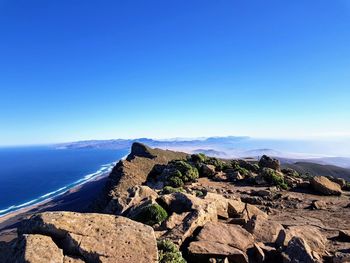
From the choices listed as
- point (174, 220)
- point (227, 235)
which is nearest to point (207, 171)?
point (174, 220)

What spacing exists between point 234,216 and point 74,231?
11.4m

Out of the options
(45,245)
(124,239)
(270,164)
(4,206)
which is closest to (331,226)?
(124,239)

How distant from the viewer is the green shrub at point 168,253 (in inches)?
420

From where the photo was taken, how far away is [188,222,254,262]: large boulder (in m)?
11.9

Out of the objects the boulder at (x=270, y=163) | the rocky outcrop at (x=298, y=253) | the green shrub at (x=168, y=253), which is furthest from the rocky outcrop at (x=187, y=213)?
the boulder at (x=270, y=163)

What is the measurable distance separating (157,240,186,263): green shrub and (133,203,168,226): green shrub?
3.67 metres

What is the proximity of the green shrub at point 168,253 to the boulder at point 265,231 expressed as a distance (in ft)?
15.3

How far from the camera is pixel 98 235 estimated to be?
1017cm

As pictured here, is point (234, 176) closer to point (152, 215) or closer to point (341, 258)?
point (152, 215)

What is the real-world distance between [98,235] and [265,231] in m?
8.19

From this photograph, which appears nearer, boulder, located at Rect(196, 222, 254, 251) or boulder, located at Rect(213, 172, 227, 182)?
boulder, located at Rect(196, 222, 254, 251)

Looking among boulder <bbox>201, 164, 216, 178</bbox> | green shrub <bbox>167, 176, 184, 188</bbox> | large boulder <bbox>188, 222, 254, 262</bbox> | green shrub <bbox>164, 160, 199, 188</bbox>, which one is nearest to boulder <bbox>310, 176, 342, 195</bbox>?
boulder <bbox>201, 164, 216, 178</bbox>

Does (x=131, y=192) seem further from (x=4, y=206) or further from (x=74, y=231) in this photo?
(x=4, y=206)

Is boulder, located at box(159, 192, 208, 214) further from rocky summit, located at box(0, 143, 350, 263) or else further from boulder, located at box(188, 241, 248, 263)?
boulder, located at box(188, 241, 248, 263)
